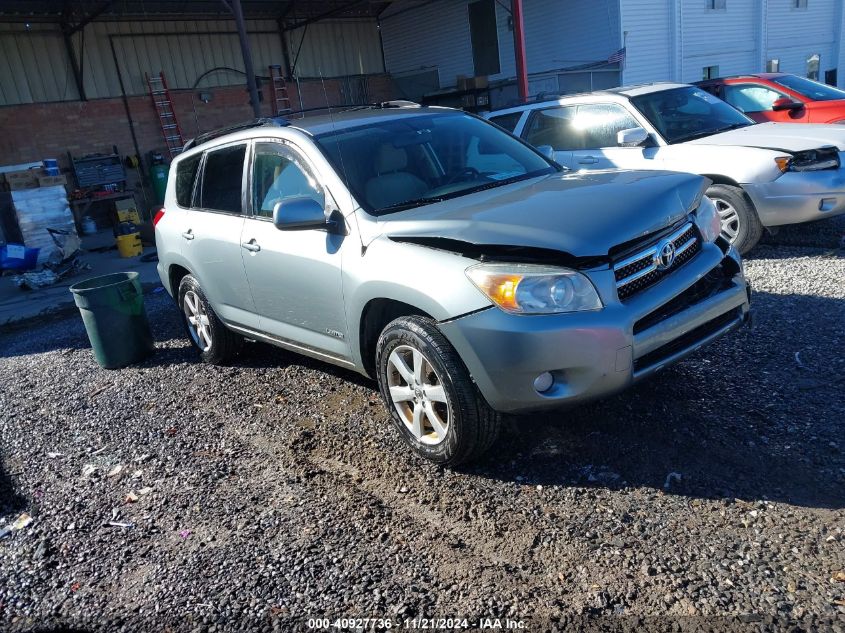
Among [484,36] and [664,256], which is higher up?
[484,36]

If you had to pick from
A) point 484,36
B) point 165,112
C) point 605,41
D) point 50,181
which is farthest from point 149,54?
point 605,41

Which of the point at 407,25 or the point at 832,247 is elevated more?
the point at 407,25

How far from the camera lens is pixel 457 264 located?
330 centimetres

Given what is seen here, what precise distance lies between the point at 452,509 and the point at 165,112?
17416 millimetres

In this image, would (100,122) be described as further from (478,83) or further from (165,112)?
(478,83)

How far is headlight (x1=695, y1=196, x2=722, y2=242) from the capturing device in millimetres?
3832

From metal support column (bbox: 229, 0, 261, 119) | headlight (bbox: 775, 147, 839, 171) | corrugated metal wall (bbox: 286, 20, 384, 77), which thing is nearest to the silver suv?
headlight (bbox: 775, 147, 839, 171)

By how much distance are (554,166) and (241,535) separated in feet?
10.2

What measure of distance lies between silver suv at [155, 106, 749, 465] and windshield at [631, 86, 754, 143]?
10.6ft

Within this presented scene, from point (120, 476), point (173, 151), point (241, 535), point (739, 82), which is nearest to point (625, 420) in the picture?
point (241, 535)

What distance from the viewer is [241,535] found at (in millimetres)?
3344

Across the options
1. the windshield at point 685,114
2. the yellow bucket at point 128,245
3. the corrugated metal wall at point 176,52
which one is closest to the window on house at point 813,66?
the corrugated metal wall at point 176,52

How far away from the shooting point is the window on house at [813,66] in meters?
24.3

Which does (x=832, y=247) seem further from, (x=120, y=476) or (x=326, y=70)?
(x=326, y=70)
